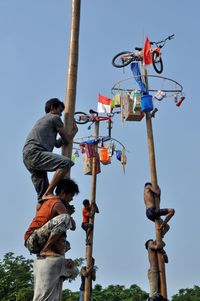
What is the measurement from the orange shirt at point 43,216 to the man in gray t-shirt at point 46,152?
9.4 inches

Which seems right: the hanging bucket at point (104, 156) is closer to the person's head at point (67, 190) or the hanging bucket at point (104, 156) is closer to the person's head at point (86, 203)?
the person's head at point (86, 203)

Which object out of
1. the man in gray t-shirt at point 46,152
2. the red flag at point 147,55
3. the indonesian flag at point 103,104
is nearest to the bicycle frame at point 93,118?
the indonesian flag at point 103,104

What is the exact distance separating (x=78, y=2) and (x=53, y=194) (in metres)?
2.67

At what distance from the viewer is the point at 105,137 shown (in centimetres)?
1368

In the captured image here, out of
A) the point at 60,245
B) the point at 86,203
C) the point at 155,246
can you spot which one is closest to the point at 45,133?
the point at 60,245

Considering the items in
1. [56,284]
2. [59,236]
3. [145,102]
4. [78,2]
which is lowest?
[56,284]

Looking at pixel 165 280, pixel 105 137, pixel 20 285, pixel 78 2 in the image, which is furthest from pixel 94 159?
pixel 20 285

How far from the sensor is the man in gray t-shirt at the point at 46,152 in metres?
4.86

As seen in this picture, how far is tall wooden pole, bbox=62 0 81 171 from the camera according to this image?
5.32 m

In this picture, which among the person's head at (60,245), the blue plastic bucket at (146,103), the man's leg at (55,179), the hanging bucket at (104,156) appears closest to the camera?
the person's head at (60,245)

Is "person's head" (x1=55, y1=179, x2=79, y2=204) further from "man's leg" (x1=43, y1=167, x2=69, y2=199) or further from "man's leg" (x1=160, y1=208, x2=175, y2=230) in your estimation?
"man's leg" (x1=160, y1=208, x2=175, y2=230)

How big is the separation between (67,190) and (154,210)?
3067 millimetres

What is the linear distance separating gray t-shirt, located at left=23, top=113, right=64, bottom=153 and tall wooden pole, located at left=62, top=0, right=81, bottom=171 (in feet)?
0.50

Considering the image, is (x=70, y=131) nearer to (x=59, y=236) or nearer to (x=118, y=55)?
(x=59, y=236)
